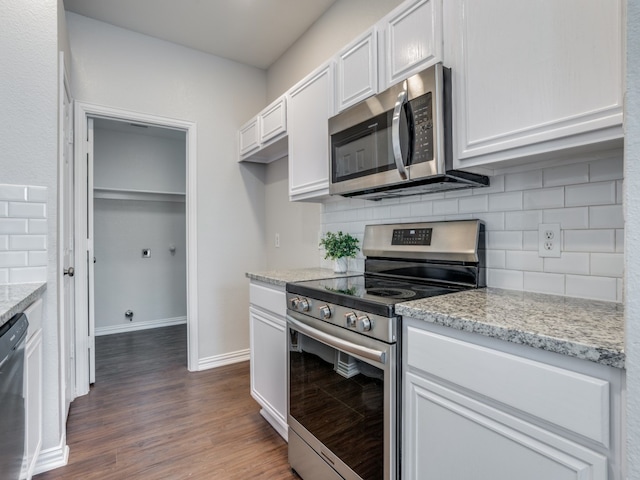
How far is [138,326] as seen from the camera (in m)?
4.42

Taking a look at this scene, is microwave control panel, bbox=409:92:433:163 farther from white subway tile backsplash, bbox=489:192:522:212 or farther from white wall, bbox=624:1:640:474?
white wall, bbox=624:1:640:474

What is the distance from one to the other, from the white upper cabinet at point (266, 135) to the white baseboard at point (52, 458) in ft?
7.32

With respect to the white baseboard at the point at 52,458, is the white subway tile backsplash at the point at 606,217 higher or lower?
higher

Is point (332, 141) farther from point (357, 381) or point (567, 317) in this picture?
point (567, 317)

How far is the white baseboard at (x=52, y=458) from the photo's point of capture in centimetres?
174

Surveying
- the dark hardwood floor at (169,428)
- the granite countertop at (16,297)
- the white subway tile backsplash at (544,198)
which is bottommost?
the dark hardwood floor at (169,428)

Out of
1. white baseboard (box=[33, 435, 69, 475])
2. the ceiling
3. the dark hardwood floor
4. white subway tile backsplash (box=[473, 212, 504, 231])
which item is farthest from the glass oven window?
the ceiling

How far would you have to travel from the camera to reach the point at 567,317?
0.95 m

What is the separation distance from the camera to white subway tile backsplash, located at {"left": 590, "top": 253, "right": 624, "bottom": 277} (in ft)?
3.73

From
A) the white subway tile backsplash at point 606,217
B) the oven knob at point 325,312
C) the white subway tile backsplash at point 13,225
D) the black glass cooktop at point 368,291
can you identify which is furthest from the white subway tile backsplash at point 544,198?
the white subway tile backsplash at point 13,225

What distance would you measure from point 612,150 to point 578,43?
0.36 meters

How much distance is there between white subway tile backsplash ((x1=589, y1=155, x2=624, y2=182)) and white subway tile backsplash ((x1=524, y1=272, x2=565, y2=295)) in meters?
0.36

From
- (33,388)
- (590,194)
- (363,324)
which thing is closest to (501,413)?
(363,324)

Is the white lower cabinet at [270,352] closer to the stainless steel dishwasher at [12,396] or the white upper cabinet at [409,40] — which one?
the stainless steel dishwasher at [12,396]
